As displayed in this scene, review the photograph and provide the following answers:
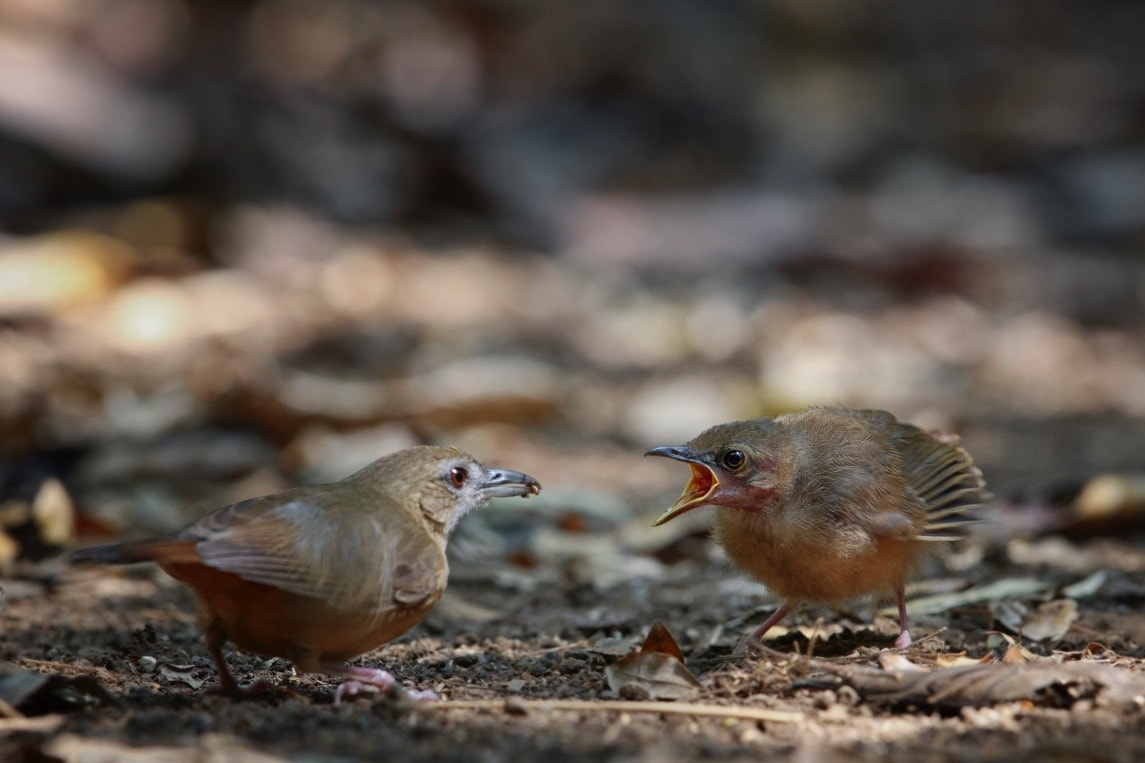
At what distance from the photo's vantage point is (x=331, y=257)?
36.5 ft

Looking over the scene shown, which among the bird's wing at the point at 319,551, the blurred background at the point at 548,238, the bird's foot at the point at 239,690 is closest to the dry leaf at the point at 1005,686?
the bird's wing at the point at 319,551

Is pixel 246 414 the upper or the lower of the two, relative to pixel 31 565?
upper

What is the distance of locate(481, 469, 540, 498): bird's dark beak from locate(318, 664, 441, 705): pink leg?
858mm

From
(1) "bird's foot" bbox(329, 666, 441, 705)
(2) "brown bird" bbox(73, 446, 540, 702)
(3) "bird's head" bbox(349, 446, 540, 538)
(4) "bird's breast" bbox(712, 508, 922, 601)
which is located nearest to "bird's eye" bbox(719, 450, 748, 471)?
(4) "bird's breast" bbox(712, 508, 922, 601)

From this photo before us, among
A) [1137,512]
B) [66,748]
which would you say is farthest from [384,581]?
[1137,512]

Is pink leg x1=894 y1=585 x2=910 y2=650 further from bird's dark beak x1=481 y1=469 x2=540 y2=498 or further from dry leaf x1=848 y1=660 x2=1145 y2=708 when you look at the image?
bird's dark beak x1=481 y1=469 x2=540 y2=498

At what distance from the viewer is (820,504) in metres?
4.41

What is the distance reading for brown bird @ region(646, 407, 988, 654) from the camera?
433cm

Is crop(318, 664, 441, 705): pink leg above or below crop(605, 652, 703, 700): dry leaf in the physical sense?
below

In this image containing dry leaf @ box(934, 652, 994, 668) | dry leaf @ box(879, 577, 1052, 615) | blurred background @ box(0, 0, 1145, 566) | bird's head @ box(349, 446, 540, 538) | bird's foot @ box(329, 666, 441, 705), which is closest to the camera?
bird's foot @ box(329, 666, 441, 705)

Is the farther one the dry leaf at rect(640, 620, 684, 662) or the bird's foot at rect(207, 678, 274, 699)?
the dry leaf at rect(640, 620, 684, 662)

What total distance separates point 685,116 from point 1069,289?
4824 millimetres

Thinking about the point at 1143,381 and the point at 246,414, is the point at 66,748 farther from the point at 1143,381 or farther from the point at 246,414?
the point at 1143,381

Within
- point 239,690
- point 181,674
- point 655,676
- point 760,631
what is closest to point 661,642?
point 655,676
